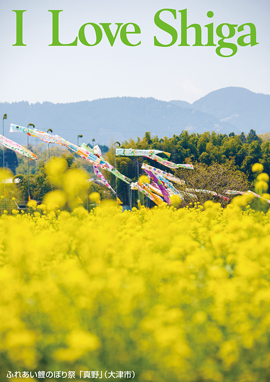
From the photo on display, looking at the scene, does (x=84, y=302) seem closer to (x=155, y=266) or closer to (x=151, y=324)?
(x=151, y=324)

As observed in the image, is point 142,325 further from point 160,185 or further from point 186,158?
point 186,158

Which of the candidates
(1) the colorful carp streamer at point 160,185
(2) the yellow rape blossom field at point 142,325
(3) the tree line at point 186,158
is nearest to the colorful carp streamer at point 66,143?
(1) the colorful carp streamer at point 160,185

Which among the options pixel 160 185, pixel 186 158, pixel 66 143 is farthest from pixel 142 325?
pixel 186 158

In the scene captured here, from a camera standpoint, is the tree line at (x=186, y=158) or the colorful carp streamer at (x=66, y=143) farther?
the tree line at (x=186, y=158)

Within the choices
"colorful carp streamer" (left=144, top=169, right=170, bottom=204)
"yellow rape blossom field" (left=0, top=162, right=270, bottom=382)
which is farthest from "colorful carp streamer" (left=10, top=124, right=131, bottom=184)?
"yellow rape blossom field" (left=0, top=162, right=270, bottom=382)

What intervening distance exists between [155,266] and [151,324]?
813 mm

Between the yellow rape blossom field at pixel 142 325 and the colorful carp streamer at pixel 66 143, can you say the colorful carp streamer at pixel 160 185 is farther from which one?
the yellow rape blossom field at pixel 142 325

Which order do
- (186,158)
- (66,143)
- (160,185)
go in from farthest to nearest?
(186,158), (160,185), (66,143)

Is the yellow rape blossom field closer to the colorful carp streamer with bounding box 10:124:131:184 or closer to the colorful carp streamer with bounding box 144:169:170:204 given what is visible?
the colorful carp streamer with bounding box 10:124:131:184

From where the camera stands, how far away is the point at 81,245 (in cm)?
443

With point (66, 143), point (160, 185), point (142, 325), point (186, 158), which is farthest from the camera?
point (186, 158)

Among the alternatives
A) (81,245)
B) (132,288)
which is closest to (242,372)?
(132,288)

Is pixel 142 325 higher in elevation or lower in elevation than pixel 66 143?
lower

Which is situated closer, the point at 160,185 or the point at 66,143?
the point at 66,143
